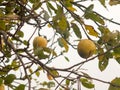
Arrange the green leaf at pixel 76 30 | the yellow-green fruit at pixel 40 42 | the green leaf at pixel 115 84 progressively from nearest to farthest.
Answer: the green leaf at pixel 115 84
the green leaf at pixel 76 30
the yellow-green fruit at pixel 40 42

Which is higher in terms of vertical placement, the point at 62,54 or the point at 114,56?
the point at 62,54

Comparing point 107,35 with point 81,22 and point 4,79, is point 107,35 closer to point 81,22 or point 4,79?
point 81,22

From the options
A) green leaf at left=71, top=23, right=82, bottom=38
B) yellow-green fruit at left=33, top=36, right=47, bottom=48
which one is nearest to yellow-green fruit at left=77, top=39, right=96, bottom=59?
green leaf at left=71, top=23, right=82, bottom=38

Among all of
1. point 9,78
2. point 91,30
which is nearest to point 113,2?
point 91,30

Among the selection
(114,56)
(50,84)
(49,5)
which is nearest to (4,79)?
(49,5)

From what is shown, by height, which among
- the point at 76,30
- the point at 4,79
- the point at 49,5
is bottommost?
the point at 4,79

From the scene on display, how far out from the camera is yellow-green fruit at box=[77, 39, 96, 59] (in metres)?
1.30

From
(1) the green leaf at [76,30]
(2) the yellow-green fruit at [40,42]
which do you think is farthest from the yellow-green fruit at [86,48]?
(2) the yellow-green fruit at [40,42]

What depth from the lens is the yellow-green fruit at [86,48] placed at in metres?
1.30

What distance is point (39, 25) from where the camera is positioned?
1.49 meters

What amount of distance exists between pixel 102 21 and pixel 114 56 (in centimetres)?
15

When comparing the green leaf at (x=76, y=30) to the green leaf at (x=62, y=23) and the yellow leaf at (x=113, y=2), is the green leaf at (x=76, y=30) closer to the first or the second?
the green leaf at (x=62, y=23)

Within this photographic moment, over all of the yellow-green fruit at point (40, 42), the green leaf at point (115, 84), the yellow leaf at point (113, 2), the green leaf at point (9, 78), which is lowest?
the green leaf at point (115, 84)

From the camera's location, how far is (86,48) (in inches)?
51.4
